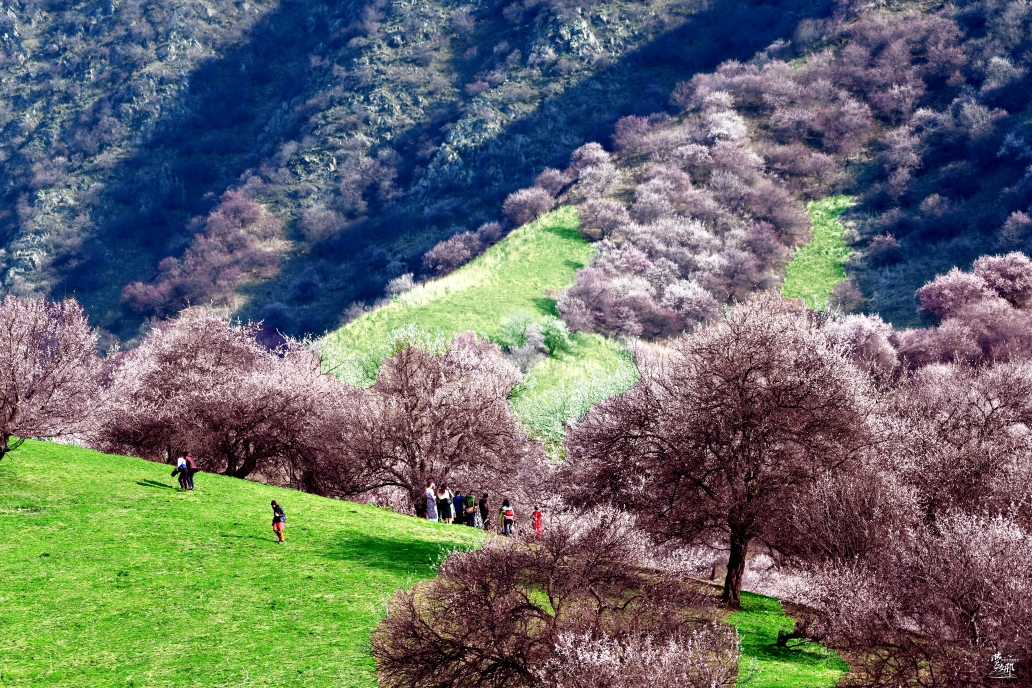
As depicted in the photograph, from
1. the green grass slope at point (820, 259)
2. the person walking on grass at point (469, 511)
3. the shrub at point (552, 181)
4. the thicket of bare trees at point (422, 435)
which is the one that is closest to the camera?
the person walking on grass at point (469, 511)

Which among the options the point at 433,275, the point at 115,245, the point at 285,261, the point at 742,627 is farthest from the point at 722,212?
the point at 115,245

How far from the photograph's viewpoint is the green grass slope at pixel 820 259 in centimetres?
9000

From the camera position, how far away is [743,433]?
27344mm

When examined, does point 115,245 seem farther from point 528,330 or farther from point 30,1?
point 528,330

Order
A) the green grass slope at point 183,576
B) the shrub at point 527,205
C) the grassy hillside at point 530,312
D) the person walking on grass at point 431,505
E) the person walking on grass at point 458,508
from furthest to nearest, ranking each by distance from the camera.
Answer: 1. the shrub at point 527,205
2. the grassy hillside at point 530,312
3. the person walking on grass at point 458,508
4. the person walking on grass at point 431,505
5. the green grass slope at point 183,576

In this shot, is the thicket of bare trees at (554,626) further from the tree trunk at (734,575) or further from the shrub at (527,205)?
the shrub at (527,205)

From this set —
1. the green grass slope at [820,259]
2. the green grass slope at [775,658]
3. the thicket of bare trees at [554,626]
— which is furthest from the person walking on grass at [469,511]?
the green grass slope at [820,259]

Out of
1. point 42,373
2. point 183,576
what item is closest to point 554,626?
point 183,576

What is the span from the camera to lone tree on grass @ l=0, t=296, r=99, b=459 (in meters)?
31.2

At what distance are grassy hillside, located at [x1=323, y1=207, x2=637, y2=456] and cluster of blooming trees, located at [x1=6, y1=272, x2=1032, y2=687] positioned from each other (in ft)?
18.2

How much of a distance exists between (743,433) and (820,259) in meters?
75.0

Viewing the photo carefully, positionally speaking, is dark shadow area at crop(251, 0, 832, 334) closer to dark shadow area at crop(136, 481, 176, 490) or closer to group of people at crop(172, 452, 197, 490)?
dark shadow area at crop(136, 481, 176, 490)

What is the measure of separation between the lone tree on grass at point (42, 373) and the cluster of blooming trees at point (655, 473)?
85mm

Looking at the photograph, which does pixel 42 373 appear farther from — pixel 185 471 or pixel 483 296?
pixel 483 296
